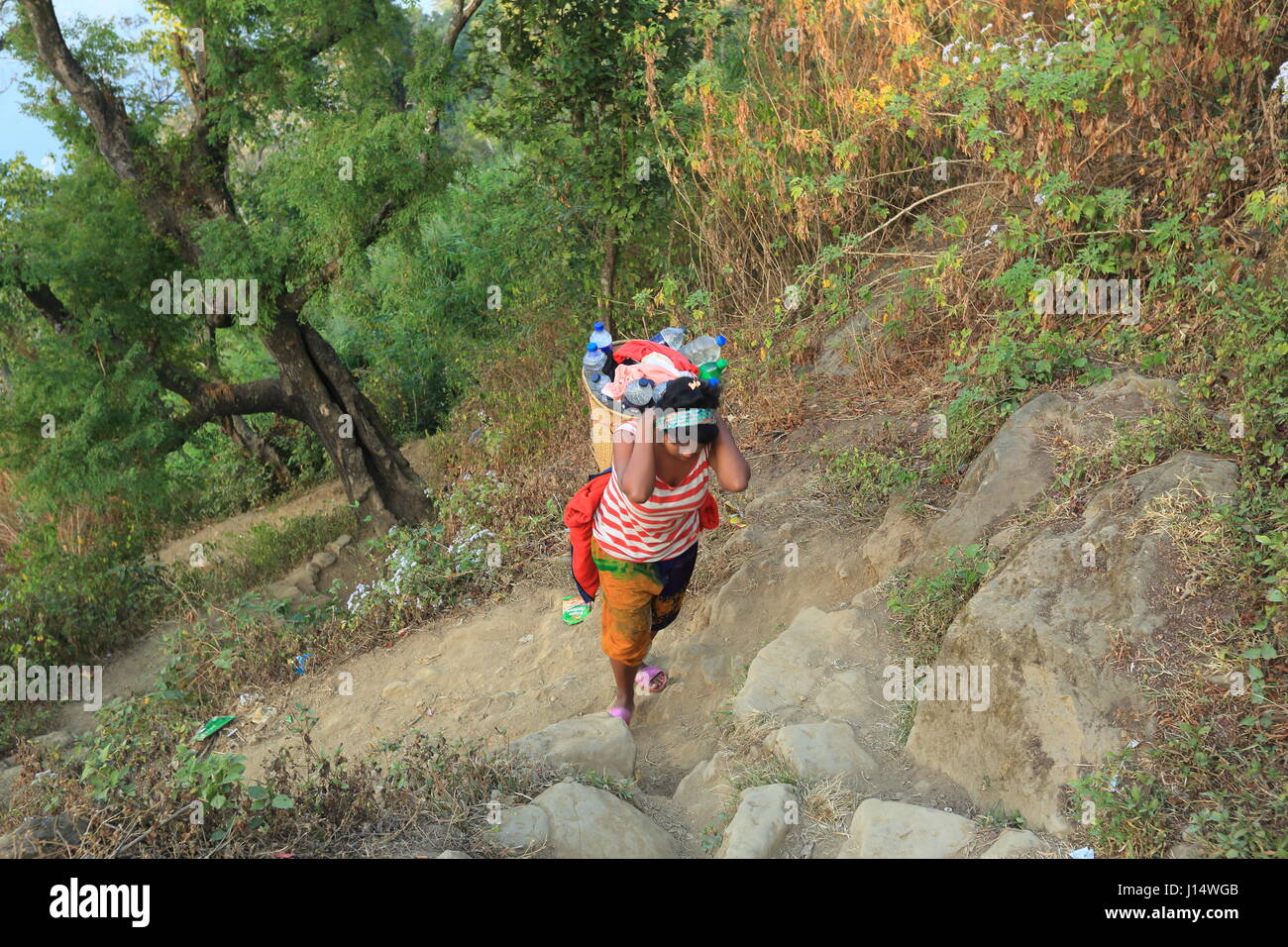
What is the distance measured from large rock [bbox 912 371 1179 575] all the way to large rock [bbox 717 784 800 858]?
52.4 inches

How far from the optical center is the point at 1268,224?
3912 mm

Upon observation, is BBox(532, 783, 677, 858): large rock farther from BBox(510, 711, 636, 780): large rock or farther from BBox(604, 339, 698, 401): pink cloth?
BBox(604, 339, 698, 401): pink cloth

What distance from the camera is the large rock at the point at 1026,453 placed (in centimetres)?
390

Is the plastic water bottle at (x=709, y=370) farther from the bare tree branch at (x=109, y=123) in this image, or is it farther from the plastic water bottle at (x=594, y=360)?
the bare tree branch at (x=109, y=123)

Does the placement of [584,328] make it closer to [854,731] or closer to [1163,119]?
[1163,119]

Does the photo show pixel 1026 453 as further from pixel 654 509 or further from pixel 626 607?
pixel 626 607

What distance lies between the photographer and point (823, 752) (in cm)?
336

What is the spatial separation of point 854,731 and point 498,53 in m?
5.77

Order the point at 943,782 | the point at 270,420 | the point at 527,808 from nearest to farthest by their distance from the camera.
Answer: the point at 527,808
the point at 943,782
the point at 270,420

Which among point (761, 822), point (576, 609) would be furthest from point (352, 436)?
point (761, 822)

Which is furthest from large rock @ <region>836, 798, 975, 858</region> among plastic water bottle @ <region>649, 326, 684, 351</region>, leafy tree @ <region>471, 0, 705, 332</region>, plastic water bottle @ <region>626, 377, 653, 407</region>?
leafy tree @ <region>471, 0, 705, 332</region>

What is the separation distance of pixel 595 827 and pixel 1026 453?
2.40 meters

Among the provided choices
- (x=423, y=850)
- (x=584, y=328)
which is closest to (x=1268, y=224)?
(x=423, y=850)

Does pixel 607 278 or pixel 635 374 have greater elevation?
pixel 607 278
